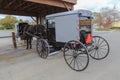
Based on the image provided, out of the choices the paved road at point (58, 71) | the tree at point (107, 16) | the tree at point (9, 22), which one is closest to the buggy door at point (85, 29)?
the paved road at point (58, 71)

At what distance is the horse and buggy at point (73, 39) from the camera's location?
18.3 ft

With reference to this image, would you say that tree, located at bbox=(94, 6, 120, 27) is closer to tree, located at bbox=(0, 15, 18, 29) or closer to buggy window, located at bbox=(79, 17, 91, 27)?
tree, located at bbox=(0, 15, 18, 29)

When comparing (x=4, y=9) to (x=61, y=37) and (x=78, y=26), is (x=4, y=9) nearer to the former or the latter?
(x=61, y=37)

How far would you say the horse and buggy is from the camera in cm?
557

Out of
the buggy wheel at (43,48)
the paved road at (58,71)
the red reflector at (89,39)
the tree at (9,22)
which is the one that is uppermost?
the tree at (9,22)

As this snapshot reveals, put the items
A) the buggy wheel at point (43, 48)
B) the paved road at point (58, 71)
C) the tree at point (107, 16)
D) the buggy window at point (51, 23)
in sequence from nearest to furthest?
the paved road at point (58, 71) → the buggy wheel at point (43, 48) → the buggy window at point (51, 23) → the tree at point (107, 16)

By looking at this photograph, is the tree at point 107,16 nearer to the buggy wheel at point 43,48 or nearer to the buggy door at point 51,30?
the buggy door at point 51,30

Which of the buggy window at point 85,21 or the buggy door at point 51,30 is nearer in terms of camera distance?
the buggy window at point 85,21

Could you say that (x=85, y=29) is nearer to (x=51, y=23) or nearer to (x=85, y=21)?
(x=85, y=21)

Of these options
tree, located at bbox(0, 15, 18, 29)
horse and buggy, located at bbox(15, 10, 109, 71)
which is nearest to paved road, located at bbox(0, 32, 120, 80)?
horse and buggy, located at bbox(15, 10, 109, 71)

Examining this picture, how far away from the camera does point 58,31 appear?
6633 mm

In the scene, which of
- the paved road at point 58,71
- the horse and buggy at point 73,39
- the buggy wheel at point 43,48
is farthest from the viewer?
the buggy wheel at point 43,48

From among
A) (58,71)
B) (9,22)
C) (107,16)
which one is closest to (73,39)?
(58,71)

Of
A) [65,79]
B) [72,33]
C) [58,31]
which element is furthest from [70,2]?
[65,79]
